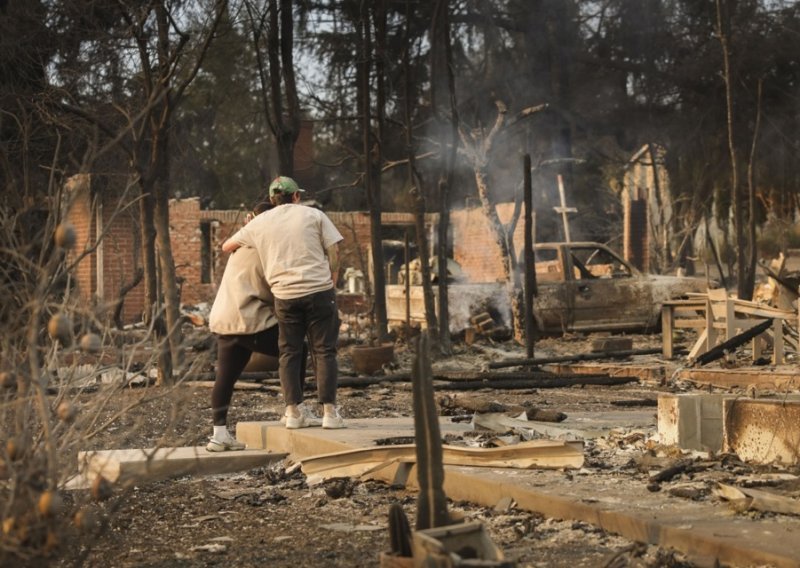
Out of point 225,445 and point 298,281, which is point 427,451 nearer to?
point 298,281

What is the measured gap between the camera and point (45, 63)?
16.8 meters

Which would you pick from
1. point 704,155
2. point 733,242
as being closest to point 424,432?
point 704,155

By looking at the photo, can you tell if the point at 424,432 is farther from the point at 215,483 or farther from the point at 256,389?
the point at 256,389

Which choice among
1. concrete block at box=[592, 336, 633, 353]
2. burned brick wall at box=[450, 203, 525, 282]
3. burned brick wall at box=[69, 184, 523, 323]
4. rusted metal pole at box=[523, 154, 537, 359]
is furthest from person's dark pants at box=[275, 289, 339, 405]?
burned brick wall at box=[450, 203, 525, 282]

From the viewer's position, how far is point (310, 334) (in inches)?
343

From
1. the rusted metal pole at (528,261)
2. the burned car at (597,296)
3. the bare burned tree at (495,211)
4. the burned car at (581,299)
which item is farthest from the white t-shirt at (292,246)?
the bare burned tree at (495,211)

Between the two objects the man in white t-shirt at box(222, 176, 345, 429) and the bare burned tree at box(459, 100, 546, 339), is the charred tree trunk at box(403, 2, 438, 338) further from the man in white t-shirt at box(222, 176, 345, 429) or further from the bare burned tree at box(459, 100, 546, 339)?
the man in white t-shirt at box(222, 176, 345, 429)

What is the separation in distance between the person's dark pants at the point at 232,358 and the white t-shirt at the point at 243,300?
70 millimetres

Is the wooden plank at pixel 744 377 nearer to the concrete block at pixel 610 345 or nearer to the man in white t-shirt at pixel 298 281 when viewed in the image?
the concrete block at pixel 610 345

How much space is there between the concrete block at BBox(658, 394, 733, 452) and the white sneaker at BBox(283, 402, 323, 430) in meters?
2.65

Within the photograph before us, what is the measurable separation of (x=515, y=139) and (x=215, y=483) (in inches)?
1046

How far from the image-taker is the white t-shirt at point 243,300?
8625mm

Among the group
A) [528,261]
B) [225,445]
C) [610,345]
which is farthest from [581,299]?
[225,445]

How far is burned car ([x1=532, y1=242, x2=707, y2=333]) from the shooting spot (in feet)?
69.7
